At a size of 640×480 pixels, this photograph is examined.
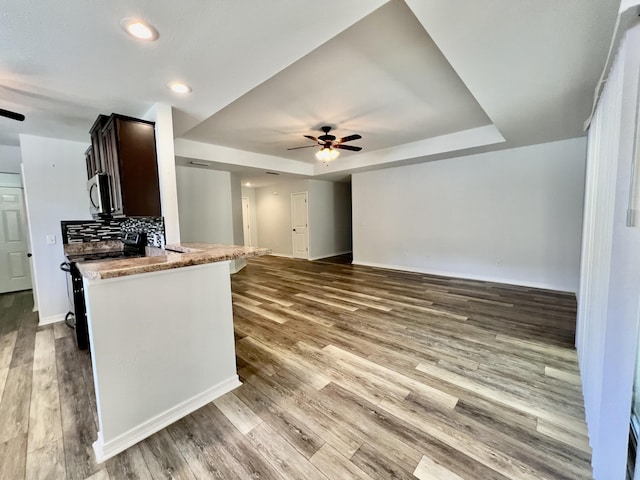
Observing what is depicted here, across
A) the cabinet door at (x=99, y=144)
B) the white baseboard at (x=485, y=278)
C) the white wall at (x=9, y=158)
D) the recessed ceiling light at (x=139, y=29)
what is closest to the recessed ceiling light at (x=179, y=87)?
the recessed ceiling light at (x=139, y=29)

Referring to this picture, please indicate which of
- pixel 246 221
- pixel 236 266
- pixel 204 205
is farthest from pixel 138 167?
pixel 246 221

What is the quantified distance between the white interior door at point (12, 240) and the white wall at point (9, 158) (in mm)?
1035

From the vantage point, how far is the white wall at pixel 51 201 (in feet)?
Answer: 11.0

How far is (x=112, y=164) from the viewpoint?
2.62 m

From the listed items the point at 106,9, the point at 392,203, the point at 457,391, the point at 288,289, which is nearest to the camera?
the point at 106,9

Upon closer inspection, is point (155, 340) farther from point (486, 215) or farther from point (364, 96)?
point (486, 215)

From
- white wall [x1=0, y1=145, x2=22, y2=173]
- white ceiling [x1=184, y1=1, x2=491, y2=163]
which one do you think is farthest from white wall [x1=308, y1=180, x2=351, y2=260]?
white wall [x1=0, y1=145, x2=22, y2=173]

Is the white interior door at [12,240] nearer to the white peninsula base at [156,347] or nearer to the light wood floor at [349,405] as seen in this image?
the light wood floor at [349,405]

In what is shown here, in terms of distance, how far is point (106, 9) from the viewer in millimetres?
1356

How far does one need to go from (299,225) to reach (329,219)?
989mm

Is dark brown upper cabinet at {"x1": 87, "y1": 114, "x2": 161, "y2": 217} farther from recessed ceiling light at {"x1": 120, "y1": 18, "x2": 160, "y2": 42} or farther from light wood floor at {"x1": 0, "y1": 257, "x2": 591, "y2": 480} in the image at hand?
light wood floor at {"x1": 0, "y1": 257, "x2": 591, "y2": 480}

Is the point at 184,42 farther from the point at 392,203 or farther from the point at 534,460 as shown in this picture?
the point at 392,203

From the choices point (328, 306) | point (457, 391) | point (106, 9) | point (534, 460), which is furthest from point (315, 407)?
point (106, 9)

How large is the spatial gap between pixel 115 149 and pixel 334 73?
89.0 inches
